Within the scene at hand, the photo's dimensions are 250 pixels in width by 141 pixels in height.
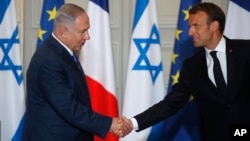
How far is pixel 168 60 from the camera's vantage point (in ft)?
12.5

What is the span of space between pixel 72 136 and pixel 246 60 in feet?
3.55

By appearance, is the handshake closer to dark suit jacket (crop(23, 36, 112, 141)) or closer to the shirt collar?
dark suit jacket (crop(23, 36, 112, 141))

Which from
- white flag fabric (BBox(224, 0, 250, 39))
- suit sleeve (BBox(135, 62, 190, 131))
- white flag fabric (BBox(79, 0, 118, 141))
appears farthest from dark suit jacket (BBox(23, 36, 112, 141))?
white flag fabric (BBox(224, 0, 250, 39))

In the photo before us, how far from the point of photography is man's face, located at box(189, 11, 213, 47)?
239 cm

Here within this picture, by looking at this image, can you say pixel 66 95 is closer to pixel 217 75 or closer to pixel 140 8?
pixel 217 75

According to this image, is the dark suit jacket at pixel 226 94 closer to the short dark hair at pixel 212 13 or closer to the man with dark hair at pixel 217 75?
the man with dark hair at pixel 217 75

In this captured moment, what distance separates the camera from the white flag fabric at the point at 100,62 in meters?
3.16

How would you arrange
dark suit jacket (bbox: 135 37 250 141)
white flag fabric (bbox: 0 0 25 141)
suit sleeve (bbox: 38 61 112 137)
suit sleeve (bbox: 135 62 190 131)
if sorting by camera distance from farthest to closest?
white flag fabric (bbox: 0 0 25 141), suit sleeve (bbox: 135 62 190 131), dark suit jacket (bbox: 135 37 250 141), suit sleeve (bbox: 38 61 112 137)

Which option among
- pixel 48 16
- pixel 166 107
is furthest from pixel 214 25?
pixel 48 16

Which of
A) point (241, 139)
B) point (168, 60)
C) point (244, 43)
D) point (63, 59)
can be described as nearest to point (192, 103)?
point (168, 60)

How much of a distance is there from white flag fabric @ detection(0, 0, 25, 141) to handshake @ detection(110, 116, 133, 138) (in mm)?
1038

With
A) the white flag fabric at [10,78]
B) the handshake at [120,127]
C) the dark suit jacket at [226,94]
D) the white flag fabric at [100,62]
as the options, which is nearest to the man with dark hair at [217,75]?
the dark suit jacket at [226,94]

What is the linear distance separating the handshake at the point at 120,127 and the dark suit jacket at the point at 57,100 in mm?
166

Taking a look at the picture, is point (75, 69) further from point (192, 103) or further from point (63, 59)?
point (192, 103)
